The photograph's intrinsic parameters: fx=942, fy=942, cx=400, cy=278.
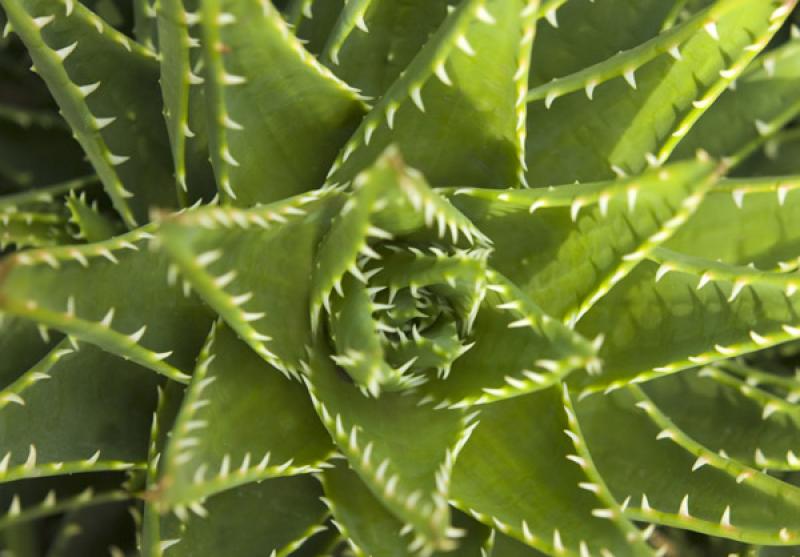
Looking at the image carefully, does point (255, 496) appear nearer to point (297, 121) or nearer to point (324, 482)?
point (324, 482)

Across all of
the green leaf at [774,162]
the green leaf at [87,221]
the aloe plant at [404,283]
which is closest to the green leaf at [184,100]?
the aloe plant at [404,283]

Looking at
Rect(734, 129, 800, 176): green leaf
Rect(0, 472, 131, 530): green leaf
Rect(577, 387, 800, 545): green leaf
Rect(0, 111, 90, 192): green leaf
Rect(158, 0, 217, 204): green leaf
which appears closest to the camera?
Rect(158, 0, 217, 204): green leaf

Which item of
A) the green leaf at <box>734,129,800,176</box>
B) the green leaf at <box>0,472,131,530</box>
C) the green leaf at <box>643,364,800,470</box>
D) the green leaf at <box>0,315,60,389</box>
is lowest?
the green leaf at <box>0,472,131,530</box>

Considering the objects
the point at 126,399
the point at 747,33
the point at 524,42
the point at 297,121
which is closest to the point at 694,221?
the point at 747,33

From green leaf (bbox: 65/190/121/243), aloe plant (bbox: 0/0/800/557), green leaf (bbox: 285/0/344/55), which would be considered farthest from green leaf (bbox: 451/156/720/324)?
green leaf (bbox: 65/190/121/243)

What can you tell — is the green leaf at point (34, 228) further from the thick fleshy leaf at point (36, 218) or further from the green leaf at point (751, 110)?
the green leaf at point (751, 110)

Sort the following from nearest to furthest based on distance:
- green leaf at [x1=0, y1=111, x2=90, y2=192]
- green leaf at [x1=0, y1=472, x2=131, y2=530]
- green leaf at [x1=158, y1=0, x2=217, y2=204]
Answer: green leaf at [x1=158, y1=0, x2=217, y2=204]
green leaf at [x1=0, y1=472, x2=131, y2=530]
green leaf at [x1=0, y1=111, x2=90, y2=192]

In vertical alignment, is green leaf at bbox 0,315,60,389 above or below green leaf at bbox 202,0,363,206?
below

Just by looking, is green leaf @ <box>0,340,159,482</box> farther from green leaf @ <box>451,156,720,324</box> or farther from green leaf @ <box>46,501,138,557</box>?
green leaf @ <box>451,156,720,324</box>

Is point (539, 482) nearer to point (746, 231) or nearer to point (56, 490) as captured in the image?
point (746, 231)
